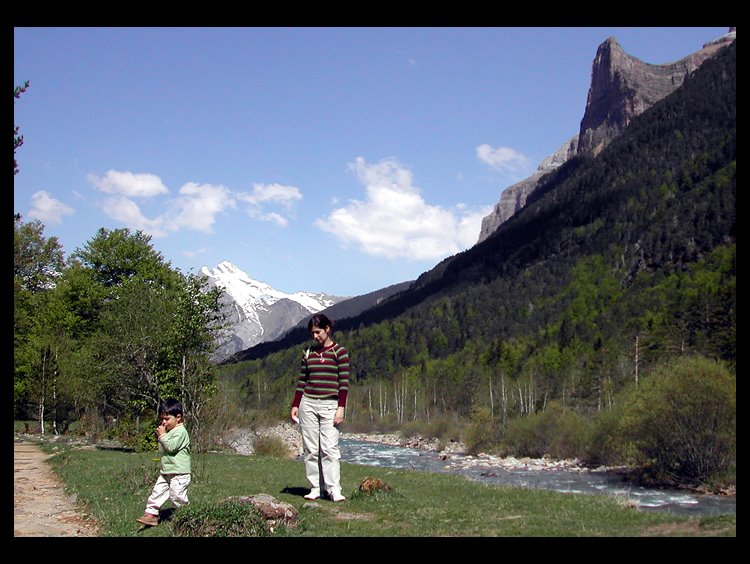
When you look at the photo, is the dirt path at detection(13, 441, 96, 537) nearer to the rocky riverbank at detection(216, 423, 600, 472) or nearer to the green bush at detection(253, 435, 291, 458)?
the green bush at detection(253, 435, 291, 458)

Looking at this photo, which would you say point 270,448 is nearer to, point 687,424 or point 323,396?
point 687,424

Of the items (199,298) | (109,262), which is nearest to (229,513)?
(199,298)

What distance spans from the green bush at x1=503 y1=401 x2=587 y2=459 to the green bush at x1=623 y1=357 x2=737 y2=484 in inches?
578

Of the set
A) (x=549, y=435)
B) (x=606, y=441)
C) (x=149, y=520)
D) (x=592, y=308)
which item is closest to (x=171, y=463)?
(x=149, y=520)

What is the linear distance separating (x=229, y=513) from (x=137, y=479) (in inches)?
237

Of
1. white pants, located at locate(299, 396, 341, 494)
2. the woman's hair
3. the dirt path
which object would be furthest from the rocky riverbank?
the woman's hair

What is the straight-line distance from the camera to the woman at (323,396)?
991cm

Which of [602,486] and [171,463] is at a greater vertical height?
[171,463]

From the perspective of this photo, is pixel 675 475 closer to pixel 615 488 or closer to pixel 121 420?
pixel 615 488

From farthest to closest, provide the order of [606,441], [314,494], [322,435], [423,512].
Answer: [606,441] < [314,494] < [322,435] < [423,512]

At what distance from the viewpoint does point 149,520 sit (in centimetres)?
855

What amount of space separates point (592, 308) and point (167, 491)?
13027 centimetres
